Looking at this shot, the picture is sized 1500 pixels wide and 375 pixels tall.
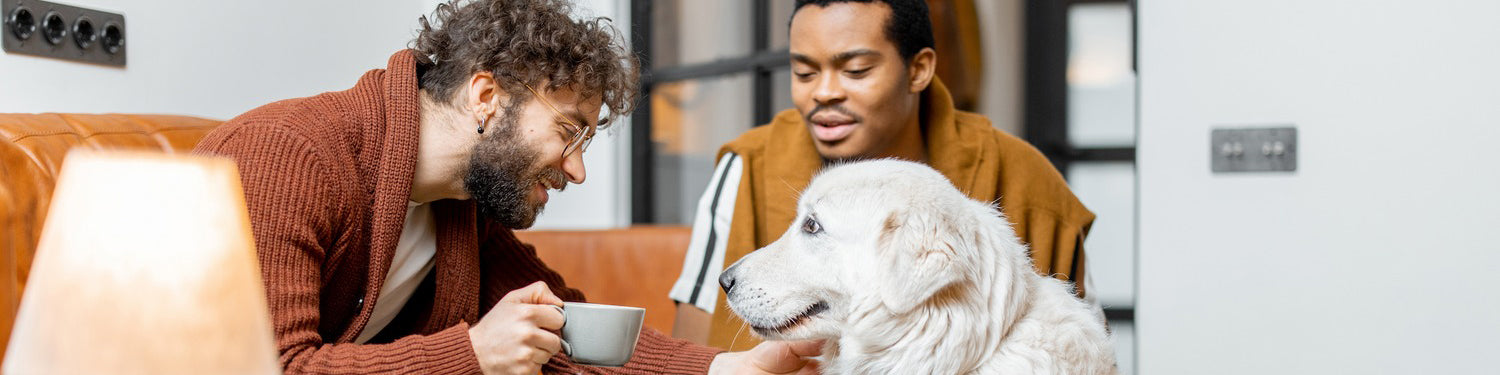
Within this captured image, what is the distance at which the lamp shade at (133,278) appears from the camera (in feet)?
1.98

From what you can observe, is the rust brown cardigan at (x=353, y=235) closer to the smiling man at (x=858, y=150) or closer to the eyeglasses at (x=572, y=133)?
the eyeglasses at (x=572, y=133)

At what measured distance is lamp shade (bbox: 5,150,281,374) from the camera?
604mm

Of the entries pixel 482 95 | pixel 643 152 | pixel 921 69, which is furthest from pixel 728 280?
pixel 643 152

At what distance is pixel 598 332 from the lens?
4.33ft

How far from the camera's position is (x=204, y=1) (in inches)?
86.4

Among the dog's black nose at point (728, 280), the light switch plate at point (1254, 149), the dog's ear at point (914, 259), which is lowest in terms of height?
the dog's black nose at point (728, 280)

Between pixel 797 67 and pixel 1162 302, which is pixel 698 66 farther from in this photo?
pixel 1162 302

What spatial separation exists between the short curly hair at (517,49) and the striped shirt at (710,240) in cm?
68

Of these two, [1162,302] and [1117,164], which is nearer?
[1162,302]

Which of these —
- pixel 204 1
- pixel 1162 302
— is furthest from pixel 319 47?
pixel 1162 302

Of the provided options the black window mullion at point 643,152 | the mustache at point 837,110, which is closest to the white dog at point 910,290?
the mustache at point 837,110

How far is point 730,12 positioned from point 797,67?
1.48 m

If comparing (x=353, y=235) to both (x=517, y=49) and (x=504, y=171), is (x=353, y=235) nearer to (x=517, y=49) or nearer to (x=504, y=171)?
(x=504, y=171)

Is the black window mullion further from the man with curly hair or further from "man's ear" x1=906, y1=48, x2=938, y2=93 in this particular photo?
the man with curly hair
